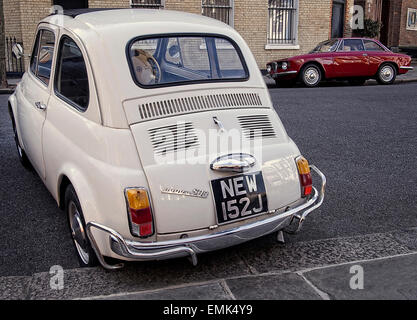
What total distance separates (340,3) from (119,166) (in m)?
19.7

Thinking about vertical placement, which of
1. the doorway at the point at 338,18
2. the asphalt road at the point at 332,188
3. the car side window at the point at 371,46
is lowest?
the asphalt road at the point at 332,188

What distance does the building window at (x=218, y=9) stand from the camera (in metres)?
17.7

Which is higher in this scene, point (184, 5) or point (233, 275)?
point (184, 5)

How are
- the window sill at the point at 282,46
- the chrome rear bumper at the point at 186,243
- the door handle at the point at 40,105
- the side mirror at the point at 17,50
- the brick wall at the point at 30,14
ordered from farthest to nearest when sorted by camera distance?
the window sill at the point at 282,46 → the brick wall at the point at 30,14 → the side mirror at the point at 17,50 → the door handle at the point at 40,105 → the chrome rear bumper at the point at 186,243

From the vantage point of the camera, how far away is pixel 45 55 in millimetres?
4602

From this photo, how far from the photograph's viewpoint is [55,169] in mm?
3920

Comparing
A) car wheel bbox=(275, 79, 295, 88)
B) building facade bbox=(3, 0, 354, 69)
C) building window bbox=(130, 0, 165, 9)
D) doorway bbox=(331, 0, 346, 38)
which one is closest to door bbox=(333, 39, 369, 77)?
car wheel bbox=(275, 79, 295, 88)

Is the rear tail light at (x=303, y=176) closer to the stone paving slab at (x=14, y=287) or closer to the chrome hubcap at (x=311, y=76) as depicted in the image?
the stone paving slab at (x=14, y=287)

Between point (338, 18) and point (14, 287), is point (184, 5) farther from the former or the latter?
point (14, 287)

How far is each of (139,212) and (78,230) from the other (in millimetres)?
786

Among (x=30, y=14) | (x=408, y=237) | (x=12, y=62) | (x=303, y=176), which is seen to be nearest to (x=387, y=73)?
(x=30, y=14)

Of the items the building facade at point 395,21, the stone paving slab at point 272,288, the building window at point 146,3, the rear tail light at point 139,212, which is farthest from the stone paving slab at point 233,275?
the building facade at point 395,21
